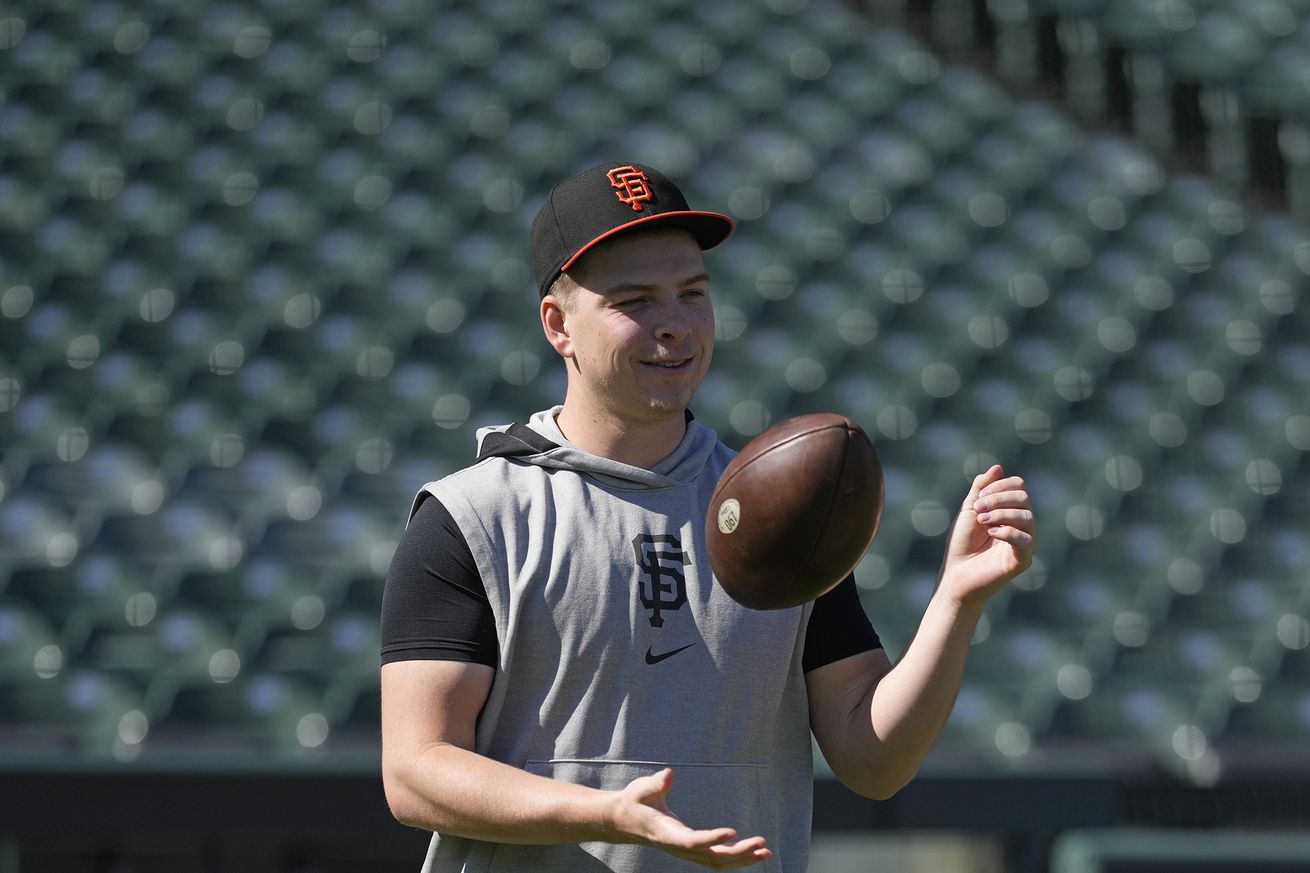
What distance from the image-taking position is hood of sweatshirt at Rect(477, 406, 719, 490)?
135cm

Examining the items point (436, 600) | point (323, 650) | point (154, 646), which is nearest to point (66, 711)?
point (154, 646)

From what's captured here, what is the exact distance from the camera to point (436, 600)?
1.27 metres

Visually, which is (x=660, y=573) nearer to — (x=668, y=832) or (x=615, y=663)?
(x=615, y=663)

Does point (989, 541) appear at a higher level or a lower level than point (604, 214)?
lower

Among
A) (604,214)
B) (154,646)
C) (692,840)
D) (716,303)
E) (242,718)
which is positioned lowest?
(242,718)

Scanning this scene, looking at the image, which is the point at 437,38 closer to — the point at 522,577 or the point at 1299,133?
the point at 1299,133

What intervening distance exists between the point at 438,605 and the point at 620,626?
16 cm

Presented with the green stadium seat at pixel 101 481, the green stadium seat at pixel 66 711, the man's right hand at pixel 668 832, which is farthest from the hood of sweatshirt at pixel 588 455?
the green stadium seat at pixel 101 481

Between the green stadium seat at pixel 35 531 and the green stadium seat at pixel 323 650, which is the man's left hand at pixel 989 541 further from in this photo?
the green stadium seat at pixel 35 531

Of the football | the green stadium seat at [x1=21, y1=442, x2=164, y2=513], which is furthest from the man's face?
the green stadium seat at [x1=21, y1=442, x2=164, y2=513]

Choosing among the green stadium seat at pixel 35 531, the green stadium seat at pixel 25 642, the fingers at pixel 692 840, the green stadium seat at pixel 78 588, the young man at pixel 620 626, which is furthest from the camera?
the green stadium seat at pixel 35 531

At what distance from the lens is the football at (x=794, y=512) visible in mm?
1292

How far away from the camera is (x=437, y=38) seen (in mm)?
6641

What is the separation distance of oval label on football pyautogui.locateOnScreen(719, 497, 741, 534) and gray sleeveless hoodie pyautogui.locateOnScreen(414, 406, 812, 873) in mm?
48
